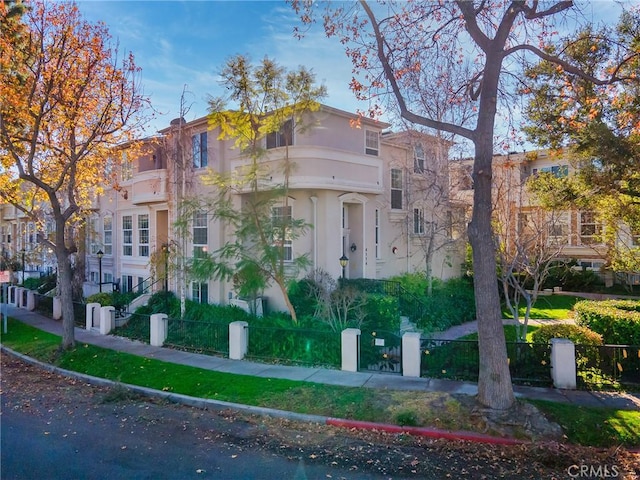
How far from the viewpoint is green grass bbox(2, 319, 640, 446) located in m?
7.13

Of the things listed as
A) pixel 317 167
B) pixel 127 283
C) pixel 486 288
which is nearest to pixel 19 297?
pixel 127 283

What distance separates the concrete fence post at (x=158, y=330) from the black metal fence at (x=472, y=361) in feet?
28.3

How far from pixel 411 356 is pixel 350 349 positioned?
4.98 ft

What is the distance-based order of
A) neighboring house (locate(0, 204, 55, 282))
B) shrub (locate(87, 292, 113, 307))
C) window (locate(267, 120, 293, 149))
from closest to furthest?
window (locate(267, 120, 293, 149)) → shrub (locate(87, 292, 113, 307)) → neighboring house (locate(0, 204, 55, 282))

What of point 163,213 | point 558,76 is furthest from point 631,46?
point 163,213

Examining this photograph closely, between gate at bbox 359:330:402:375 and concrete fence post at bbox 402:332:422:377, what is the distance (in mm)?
707

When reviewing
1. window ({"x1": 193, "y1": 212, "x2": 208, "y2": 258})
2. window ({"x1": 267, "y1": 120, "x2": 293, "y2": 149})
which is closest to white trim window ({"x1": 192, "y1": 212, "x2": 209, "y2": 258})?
window ({"x1": 193, "y1": 212, "x2": 208, "y2": 258})

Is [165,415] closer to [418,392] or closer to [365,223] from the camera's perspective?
[418,392]

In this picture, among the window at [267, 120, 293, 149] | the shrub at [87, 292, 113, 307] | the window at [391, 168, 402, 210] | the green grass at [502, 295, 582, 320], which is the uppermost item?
the window at [267, 120, 293, 149]

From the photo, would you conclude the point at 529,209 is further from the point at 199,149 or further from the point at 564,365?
the point at 199,149

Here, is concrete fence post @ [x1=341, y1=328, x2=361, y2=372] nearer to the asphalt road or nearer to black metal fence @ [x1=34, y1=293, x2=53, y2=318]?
the asphalt road

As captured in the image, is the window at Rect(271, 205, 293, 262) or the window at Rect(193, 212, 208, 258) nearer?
the window at Rect(271, 205, 293, 262)

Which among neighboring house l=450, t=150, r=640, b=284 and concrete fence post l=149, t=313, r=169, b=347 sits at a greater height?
neighboring house l=450, t=150, r=640, b=284

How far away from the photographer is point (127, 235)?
2353 centimetres
